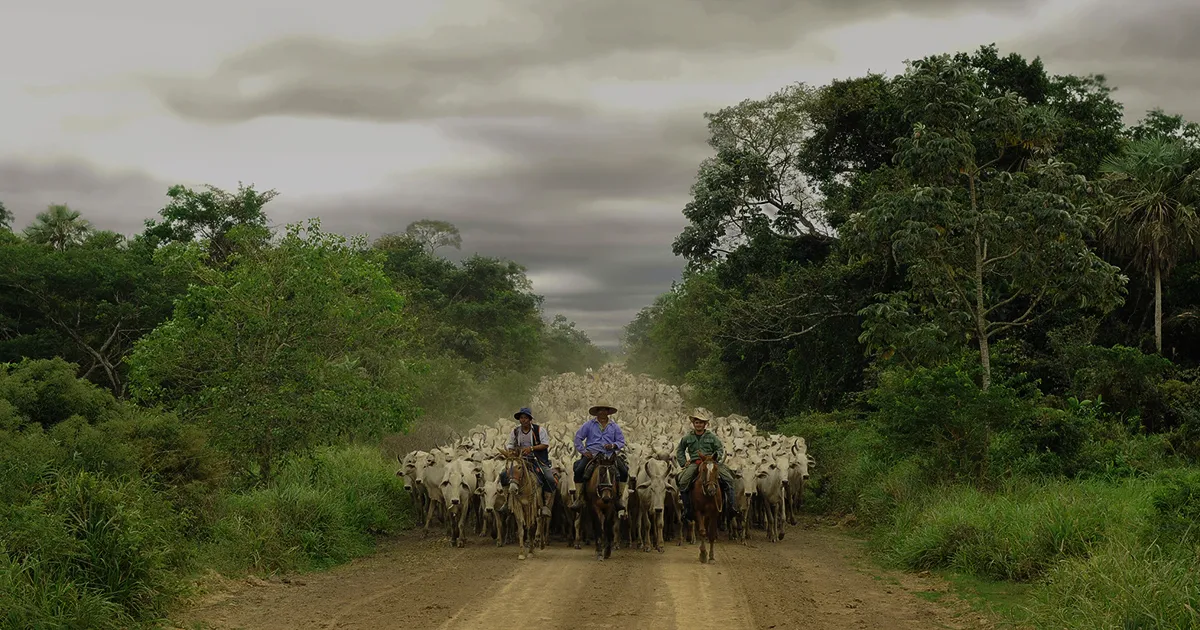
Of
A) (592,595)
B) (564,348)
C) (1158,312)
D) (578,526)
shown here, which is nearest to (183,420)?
(578,526)

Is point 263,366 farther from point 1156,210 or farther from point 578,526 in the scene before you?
point 1156,210

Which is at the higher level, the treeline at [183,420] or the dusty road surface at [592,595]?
the treeline at [183,420]

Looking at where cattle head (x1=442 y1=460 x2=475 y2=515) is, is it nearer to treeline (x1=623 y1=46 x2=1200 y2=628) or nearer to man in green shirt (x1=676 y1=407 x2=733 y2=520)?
man in green shirt (x1=676 y1=407 x2=733 y2=520)

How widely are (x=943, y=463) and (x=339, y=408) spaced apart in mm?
9426

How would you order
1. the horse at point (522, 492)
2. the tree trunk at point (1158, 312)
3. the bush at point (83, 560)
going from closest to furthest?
1. the bush at point (83, 560)
2. the horse at point (522, 492)
3. the tree trunk at point (1158, 312)

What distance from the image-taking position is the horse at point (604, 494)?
1400 centimetres

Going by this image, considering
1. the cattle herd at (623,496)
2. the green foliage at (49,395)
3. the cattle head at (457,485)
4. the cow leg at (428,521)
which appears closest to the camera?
the green foliage at (49,395)

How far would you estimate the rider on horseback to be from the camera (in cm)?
1479

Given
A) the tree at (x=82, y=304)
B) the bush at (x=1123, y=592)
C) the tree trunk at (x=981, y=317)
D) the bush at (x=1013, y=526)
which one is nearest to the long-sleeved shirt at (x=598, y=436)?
the bush at (x=1013, y=526)

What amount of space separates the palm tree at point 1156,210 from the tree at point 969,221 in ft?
10.6

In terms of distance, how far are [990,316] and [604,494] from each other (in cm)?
1325

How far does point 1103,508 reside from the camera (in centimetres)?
1145

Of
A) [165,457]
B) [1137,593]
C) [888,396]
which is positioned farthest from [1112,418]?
[165,457]

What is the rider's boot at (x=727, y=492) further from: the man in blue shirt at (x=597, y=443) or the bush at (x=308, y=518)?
the bush at (x=308, y=518)
